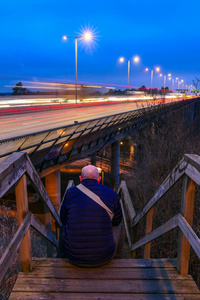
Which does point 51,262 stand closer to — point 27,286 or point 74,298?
point 27,286

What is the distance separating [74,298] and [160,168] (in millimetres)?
20093

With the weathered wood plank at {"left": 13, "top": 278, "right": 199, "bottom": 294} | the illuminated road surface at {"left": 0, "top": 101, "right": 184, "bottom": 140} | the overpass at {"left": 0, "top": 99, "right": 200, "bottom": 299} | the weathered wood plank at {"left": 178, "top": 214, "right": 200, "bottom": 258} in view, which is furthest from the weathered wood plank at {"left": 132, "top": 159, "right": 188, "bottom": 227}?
the illuminated road surface at {"left": 0, "top": 101, "right": 184, "bottom": 140}

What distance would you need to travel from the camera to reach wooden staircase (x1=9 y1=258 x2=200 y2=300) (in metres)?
2.62

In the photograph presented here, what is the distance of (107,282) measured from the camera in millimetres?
2850

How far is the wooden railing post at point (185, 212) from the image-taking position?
270cm

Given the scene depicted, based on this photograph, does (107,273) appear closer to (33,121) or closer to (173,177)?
(173,177)

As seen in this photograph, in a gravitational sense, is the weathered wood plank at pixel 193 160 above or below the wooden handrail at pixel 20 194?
above

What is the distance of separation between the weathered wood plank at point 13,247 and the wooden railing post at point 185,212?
5.25ft

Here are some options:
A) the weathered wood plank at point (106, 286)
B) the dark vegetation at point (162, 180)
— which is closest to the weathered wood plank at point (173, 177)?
the weathered wood plank at point (106, 286)

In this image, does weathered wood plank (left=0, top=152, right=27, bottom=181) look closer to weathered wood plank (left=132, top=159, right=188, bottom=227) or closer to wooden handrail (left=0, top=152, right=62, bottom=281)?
wooden handrail (left=0, top=152, right=62, bottom=281)

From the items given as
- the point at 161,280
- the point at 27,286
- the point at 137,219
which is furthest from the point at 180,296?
the point at 137,219

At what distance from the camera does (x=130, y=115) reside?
80.2 ft

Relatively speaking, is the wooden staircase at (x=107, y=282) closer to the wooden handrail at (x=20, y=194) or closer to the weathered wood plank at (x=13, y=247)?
the wooden handrail at (x=20, y=194)

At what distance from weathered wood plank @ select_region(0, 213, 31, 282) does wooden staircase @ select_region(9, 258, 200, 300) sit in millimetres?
521
